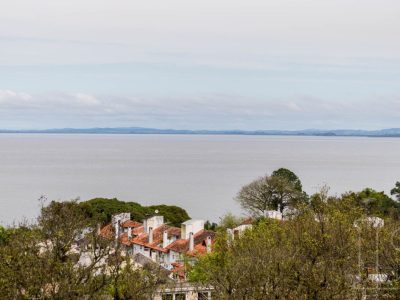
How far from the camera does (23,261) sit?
2395 cm

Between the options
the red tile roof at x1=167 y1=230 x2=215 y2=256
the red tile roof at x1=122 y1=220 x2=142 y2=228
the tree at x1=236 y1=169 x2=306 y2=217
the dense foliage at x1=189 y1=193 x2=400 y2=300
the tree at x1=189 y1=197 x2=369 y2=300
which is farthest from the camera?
the tree at x1=236 y1=169 x2=306 y2=217

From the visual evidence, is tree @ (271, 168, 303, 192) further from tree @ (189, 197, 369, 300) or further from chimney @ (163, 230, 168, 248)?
tree @ (189, 197, 369, 300)

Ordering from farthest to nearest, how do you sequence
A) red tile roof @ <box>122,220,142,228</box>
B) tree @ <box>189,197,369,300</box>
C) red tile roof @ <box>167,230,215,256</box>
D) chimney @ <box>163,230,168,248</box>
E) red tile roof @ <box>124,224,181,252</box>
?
1. red tile roof @ <box>122,220,142,228</box>
2. red tile roof @ <box>124,224,181,252</box>
3. chimney @ <box>163,230,168,248</box>
4. red tile roof @ <box>167,230,215,256</box>
5. tree @ <box>189,197,369,300</box>

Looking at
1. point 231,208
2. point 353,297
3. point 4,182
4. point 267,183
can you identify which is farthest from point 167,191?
Answer: point 353,297

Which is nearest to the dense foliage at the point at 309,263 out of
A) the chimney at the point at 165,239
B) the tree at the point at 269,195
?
the chimney at the point at 165,239

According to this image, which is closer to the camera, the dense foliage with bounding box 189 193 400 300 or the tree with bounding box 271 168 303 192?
the dense foliage with bounding box 189 193 400 300

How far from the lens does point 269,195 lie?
→ 284ft

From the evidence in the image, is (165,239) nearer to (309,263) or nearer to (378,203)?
(378,203)

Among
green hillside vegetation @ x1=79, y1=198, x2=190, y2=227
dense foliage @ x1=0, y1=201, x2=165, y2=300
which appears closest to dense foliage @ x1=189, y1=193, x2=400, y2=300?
dense foliage @ x1=0, y1=201, x2=165, y2=300

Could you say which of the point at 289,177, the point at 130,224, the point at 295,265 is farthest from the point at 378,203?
the point at 295,265

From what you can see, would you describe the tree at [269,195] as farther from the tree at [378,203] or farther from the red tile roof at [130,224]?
the red tile roof at [130,224]

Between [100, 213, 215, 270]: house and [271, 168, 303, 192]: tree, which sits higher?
[271, 168, 303, 192]: tree

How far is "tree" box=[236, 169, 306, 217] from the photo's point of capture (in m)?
85.8

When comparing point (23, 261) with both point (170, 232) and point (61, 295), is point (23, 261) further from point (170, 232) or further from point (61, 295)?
point (170, 232)
